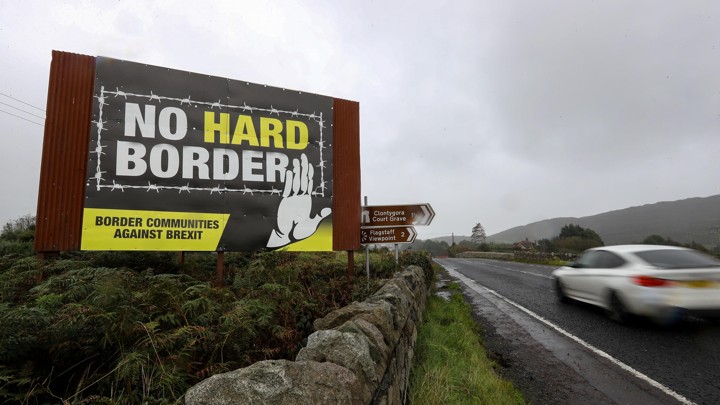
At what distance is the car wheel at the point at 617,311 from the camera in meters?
6.43

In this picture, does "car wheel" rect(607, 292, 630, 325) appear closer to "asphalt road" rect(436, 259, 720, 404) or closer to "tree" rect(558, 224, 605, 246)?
"asphalt road" rect(436, 259, 720, 404)

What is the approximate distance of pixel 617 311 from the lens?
661cm

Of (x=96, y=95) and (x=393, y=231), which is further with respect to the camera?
(x=393, y=231)

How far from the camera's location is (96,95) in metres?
6.07

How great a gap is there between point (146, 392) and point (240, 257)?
6518 millimetres

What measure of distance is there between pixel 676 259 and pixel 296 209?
7.28m

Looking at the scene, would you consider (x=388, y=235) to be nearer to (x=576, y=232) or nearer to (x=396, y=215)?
(x=396, y=215)

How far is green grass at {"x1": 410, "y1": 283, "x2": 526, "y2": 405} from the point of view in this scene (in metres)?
3.47

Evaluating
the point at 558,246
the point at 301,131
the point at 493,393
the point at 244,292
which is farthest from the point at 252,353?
the point at 558,246

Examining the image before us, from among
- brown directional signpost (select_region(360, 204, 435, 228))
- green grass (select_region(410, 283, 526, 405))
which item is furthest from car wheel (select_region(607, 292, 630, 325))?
brown directional signpost (select_region(360, 204, 435, 228))

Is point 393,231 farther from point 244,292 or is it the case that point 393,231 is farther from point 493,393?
point 493,393

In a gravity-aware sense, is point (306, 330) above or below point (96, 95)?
below

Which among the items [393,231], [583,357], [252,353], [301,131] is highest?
[301,131]

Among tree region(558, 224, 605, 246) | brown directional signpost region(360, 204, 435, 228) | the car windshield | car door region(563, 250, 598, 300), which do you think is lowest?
car door region(563, 250, 598, 300)
